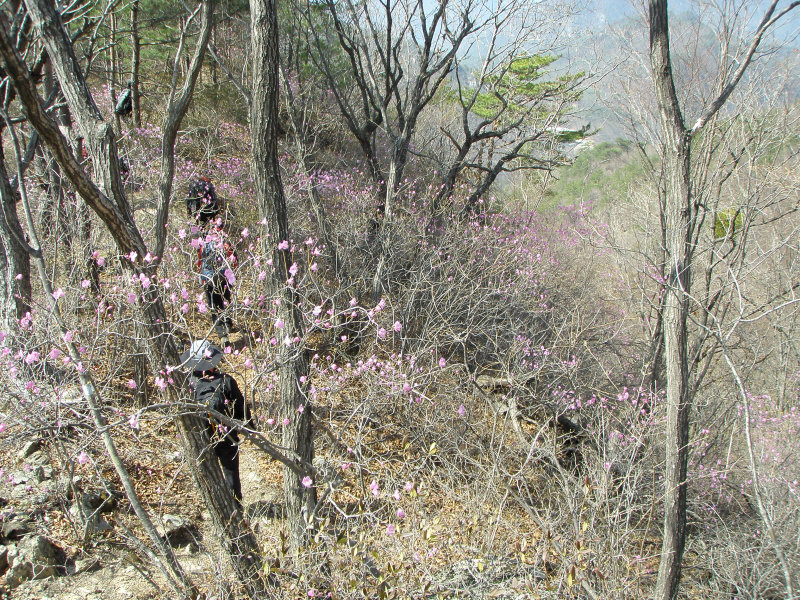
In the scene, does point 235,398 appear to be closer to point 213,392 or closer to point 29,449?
point 213,392

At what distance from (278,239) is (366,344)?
10.9ft

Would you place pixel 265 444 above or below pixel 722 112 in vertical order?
below

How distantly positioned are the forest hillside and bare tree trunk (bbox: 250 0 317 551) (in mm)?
26

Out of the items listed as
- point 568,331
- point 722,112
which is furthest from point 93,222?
point 722,112

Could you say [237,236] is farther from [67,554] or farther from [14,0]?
[67,554]

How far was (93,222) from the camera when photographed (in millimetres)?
6129

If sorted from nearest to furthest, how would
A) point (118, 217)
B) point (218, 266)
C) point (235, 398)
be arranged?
point (118, 217), point (235, 398), point (218, 266)

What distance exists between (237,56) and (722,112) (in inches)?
416

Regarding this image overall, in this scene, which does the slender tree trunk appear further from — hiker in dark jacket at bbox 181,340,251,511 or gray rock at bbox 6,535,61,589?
gray rock at bbox 6,535,61,589

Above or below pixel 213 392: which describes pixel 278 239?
above

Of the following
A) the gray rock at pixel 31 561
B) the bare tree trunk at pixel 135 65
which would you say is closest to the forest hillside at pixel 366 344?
the gray rock at pixel 31 561

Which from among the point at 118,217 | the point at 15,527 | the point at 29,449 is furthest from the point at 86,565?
the point at 118,217

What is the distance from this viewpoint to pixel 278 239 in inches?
159

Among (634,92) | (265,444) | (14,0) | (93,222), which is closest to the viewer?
(265,444)
